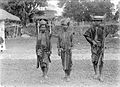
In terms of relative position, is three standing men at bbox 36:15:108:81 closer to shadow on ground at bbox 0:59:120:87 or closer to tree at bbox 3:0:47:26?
shadow on ground at bbox 0:59:120:87

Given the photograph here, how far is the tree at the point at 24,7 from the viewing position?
4002 cm

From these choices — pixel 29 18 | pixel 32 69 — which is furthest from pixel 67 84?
pixel 29 18

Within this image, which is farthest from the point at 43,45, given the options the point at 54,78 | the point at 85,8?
the point at 85,8

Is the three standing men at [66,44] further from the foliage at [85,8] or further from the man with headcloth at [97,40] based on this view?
the foliage at [85,8]

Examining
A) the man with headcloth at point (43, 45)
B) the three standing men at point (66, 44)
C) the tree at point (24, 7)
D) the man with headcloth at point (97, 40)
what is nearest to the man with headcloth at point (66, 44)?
the three standing men at point (66, 44)

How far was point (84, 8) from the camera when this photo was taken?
125 feet

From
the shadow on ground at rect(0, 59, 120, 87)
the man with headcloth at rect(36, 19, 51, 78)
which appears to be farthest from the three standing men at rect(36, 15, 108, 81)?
the shadow on ground at rect(0, 59, 120, 87)

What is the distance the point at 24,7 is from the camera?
41719mm

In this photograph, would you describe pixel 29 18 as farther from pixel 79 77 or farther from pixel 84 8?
pixel 79 77

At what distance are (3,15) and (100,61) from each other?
11968 mm

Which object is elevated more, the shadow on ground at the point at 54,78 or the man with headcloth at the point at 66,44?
the man with headcloth at the point at 66,44

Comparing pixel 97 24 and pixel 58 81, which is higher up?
pixel 97 24

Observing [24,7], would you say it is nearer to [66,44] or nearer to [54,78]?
[54,78]

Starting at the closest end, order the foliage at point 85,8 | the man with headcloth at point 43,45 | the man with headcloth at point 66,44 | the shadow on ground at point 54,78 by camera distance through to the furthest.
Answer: the shadow on ground at point 54,78 → the man with headcloth at point 66,44 → the man with headcloth at point 43,45 → the foliage at point 85,8
